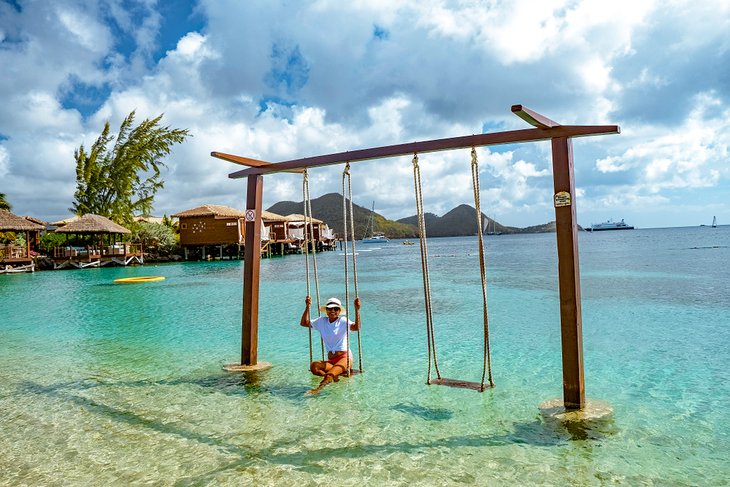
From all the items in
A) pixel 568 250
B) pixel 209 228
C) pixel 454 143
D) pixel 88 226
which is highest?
pixel 88 226

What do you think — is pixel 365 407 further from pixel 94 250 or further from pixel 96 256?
pixel 94 250

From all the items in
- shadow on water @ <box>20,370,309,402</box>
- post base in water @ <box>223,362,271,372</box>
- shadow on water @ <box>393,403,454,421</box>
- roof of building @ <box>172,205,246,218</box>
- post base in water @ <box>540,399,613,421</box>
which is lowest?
shadow on water @ <box>393,403,454,421</box>

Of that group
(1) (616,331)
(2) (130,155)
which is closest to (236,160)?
(1) (616,331)

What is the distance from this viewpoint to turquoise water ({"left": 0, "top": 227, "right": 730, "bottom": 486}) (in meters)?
4.55

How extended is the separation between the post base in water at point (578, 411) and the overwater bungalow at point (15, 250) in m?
36.2

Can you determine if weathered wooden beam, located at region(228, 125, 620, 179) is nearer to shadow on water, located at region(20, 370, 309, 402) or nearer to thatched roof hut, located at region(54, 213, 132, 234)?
shadow on water, located at region(20, 370, 309, 402)

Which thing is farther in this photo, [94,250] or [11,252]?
[94,250]

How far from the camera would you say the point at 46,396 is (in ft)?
23.0

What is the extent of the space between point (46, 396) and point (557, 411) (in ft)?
22.5

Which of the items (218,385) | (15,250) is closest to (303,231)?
(15,250)

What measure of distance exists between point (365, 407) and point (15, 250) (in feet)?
129

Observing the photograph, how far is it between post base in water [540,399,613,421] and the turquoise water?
0.15 metres

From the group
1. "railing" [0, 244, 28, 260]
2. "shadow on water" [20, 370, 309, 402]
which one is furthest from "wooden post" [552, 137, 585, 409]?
"railing" [0, 244, 28, 260]

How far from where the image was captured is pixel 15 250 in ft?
119
